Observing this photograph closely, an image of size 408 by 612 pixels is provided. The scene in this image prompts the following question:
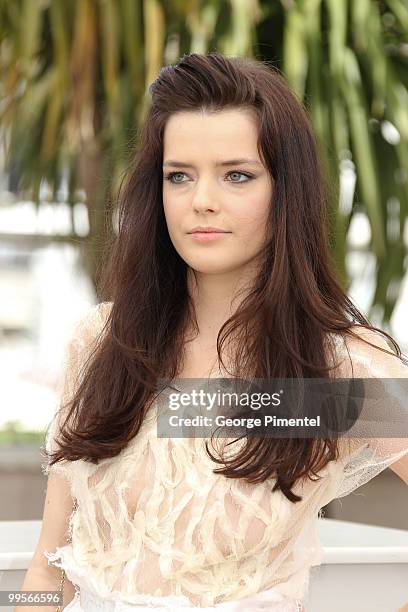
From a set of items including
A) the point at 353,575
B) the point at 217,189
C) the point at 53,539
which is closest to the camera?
the point at 217,189

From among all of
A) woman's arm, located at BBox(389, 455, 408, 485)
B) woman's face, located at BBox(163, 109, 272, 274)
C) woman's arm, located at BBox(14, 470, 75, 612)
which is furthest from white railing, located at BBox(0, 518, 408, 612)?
woman's face, located at BBox(163, 109, 272, 274)

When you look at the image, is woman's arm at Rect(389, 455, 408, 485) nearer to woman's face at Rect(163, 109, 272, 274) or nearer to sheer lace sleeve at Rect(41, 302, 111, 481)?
woman's face at Rect(163, 109, 272, 274)

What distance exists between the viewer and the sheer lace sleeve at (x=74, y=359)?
1065mm

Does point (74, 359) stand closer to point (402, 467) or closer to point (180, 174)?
point (180, 174)

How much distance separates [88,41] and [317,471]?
152 centimetres

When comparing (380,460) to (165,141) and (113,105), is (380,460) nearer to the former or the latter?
(165,141)

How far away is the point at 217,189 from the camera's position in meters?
0.91

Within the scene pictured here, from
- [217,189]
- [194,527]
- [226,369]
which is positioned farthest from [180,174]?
[194,527]

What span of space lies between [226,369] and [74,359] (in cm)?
20

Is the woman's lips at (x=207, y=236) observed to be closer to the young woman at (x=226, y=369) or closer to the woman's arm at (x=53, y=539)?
the young woman at (x=226, y=369)

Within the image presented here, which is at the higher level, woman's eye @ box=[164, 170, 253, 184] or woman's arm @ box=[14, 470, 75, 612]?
woman's eye @ box=[164, 170, 253, 184]

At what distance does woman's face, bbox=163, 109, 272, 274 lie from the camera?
909mm

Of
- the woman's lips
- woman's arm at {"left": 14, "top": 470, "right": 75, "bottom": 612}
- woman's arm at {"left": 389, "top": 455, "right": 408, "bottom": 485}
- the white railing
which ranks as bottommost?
the white railing

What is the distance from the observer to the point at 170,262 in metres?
1.04
